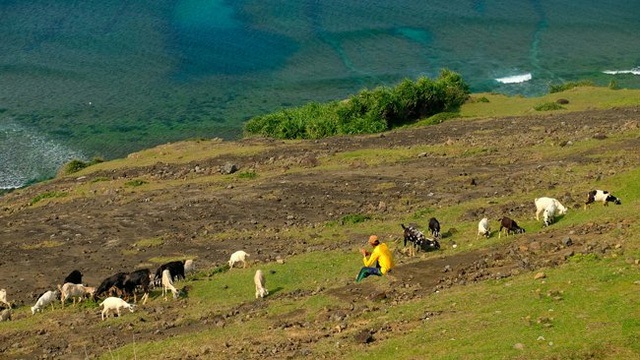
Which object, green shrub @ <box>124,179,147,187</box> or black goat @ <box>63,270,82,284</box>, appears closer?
black goat @ <box>63,270,82,284</box>

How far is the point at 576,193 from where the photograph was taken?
3422 cm

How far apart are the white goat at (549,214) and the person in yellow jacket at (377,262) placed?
6.45 meters

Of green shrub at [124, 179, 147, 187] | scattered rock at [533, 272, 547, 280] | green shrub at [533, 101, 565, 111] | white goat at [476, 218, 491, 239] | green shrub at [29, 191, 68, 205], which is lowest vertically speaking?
green shrub at [29, 191, 68, 205]

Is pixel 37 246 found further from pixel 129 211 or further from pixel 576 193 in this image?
pixel 576 193

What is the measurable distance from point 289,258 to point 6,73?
56.1 meters

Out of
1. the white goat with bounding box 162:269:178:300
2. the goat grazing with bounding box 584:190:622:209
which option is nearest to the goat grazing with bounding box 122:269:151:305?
the white goat with bounding box 162:269:178:300

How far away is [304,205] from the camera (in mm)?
39938

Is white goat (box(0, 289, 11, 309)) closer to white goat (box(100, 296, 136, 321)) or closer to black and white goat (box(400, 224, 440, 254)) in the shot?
white goat (box(100, 296, 136, 321))

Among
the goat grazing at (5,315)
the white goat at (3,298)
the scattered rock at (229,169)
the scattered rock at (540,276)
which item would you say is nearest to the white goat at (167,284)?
the goat grazing at (5,315)

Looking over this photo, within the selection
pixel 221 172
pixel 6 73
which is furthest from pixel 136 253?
pixel 6 73

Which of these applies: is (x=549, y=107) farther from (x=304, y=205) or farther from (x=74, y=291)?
(x=74, y=291)

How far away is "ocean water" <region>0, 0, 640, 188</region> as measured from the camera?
70000 millimetres

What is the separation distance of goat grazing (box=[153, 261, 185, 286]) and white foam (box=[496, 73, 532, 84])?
5625 cm

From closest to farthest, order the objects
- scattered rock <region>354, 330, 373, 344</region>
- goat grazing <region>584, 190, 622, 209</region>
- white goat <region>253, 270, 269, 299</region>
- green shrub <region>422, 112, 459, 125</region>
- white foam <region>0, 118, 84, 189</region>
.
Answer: scattered rock <region>354, 330, 373, 344</region> → white goat <region>253, 270, 269, 299</region> → goat grazing <region>584, 190, 622, 209</region> → green shrub <region>422, 112, 459, 125</region> → white foam <region>0, 118, 84, 189</region>
